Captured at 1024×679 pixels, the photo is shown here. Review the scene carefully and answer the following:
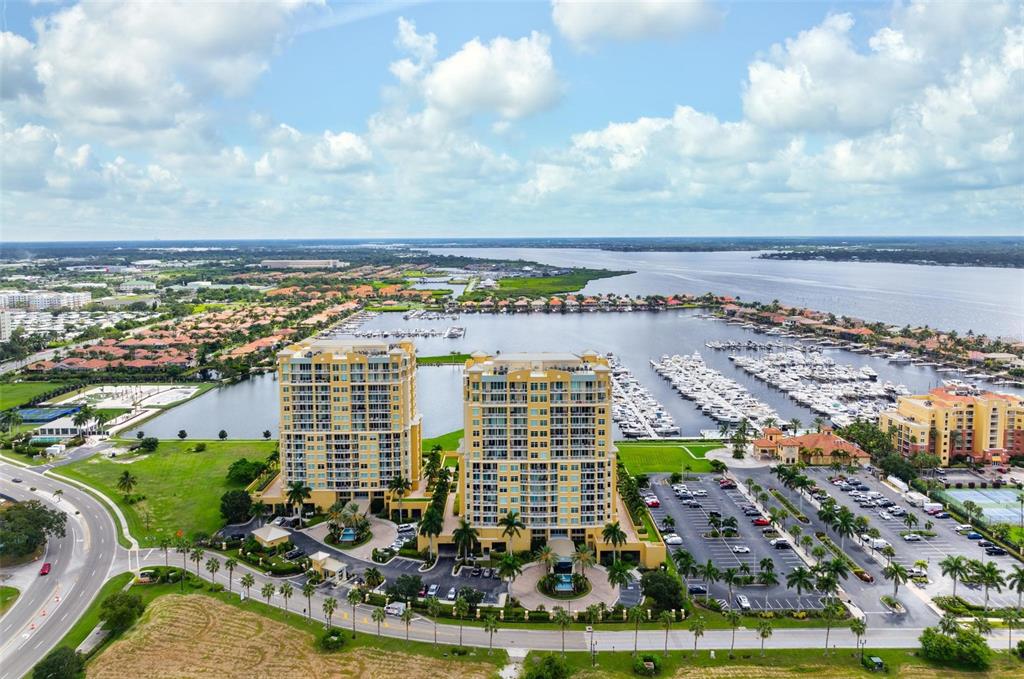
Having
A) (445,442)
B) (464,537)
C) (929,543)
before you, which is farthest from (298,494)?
(929,543)

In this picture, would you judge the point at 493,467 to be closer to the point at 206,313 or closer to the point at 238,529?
the point at 238,529

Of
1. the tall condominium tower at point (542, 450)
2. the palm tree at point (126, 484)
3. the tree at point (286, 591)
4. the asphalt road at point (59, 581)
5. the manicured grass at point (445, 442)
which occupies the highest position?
the tall condominium tower at point (542, 450)

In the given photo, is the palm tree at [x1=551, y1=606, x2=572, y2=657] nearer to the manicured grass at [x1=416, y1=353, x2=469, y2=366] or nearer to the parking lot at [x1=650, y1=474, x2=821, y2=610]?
the parking lot at [x1=650, y1=474, x2=821, y2=610]

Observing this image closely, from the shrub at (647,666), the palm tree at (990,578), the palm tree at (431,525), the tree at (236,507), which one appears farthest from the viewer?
the tree at (236,507)

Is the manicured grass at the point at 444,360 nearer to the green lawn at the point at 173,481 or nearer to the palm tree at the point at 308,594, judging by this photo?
the green lawn at the point at 173,481

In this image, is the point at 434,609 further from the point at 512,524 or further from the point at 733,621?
the point at 733,621

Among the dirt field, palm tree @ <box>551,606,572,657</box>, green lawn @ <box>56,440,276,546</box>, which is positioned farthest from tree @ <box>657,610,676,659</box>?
green lawn @ <box>56,440,276,546</box>

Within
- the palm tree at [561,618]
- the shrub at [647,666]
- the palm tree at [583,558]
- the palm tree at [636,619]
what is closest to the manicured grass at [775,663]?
the shrub at [647,666]
